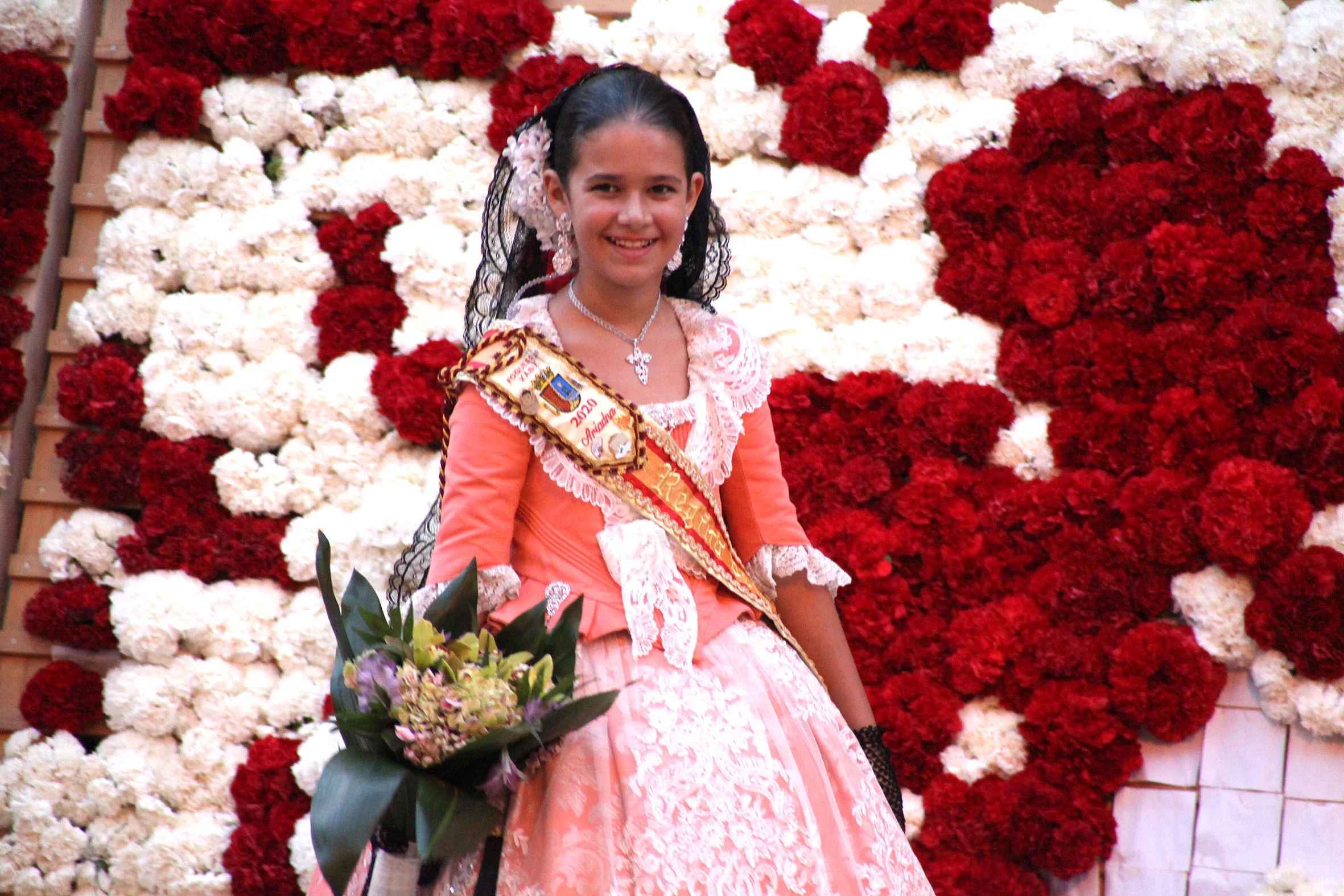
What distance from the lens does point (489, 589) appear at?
178cm

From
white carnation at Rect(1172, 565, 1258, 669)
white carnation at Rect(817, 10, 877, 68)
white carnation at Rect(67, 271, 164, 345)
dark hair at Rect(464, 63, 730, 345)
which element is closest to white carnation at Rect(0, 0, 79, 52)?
white carnation at Rect(67, 271, 164, 345)

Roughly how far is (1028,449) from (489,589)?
1.75 m

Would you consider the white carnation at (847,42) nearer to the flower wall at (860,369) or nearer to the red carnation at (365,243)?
the flower wall at (860,369)

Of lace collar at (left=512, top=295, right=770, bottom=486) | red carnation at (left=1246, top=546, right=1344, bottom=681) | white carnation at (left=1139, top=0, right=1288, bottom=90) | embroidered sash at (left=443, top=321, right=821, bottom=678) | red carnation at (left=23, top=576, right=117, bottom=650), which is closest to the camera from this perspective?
embroidered sash at (left=443, top=321, right=821, bottom=678)

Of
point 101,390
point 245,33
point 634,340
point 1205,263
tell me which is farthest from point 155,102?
point 1205,263

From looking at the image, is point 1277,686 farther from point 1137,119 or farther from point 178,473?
point 178,473

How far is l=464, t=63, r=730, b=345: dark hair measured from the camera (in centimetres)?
192

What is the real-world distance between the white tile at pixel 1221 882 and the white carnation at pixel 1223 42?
1874 mm

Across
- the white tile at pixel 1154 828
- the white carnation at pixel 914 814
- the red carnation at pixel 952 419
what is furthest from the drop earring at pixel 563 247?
the white tile at pixel 1154 828

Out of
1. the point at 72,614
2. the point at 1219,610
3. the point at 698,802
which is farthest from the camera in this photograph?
the point at 72,614

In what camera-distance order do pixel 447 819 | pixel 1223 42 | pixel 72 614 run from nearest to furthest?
pixel 447 819 → pixel 1223 42 → pixel 72 614

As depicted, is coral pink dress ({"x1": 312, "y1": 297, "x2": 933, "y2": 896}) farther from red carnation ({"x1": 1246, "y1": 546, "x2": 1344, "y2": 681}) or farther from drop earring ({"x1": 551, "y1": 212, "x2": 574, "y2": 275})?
red carnation ({"x1": 1246, "y1": 546, "x2": 1344, "y2": 681})

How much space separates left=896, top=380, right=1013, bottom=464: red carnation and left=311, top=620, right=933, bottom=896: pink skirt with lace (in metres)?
1.37

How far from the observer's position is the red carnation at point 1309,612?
2.73 meters
